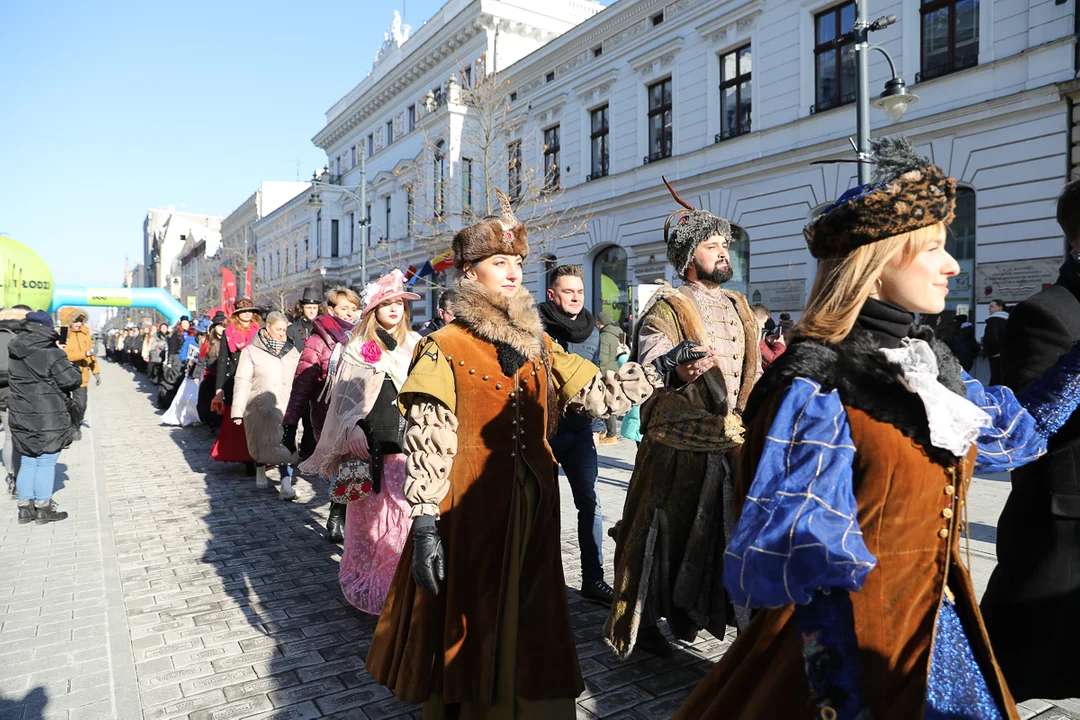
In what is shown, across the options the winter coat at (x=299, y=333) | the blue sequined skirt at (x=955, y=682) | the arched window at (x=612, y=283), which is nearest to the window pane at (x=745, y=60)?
the arched window at (x=612, y=283)

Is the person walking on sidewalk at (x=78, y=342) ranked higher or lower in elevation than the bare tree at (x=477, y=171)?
lower

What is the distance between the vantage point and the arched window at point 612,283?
70.6 ft

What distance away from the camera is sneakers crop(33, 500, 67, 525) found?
21.6 feet

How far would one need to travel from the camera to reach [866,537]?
66.1 inches

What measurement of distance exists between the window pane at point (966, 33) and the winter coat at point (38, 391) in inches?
574

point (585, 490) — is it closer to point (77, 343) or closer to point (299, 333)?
point (299, 333)

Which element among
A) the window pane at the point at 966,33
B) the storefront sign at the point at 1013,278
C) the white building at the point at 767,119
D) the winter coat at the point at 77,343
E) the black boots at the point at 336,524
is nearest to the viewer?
the black boots at the point at 336,524

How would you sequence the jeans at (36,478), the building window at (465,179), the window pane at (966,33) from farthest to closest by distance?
1. the building window at (465,179)
2. the window pane at (966,33)
3. the jeans at (36,478)

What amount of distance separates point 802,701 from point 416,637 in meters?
1.49

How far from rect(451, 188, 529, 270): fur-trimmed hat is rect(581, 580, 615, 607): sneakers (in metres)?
2.21

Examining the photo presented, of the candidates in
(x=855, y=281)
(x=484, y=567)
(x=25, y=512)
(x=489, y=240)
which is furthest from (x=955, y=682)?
(x=25, y=512)

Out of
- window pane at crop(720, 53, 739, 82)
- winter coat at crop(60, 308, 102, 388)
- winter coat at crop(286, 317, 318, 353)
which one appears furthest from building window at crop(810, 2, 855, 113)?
winter coat at crop(60, 308, 102, 388)

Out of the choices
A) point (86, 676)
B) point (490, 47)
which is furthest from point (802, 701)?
point (490, 47)

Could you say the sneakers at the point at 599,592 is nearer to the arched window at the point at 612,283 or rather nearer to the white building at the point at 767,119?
the white building at the point at 767,119
